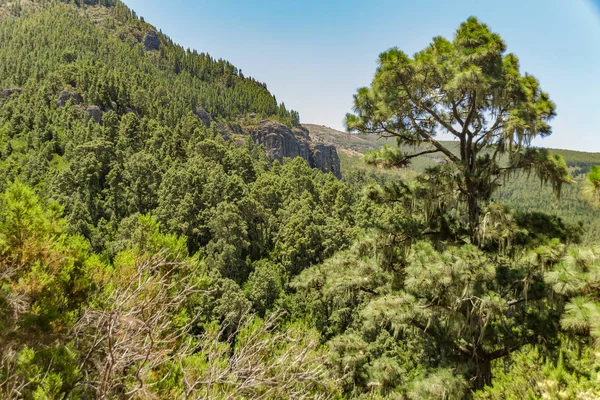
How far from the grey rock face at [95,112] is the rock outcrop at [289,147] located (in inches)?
1463

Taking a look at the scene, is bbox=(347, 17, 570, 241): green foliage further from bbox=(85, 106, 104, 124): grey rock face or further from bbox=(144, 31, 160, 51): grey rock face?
bbox=(144, 31, 160, 51): grey rock face

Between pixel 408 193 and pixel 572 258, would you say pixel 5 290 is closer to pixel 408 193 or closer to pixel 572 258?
pixel 408 193

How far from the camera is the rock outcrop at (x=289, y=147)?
85375 millimetres

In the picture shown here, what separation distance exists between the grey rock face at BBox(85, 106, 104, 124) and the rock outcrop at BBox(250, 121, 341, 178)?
37.2m

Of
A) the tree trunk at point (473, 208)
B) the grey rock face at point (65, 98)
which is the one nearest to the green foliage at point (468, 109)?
the tree trunk at point (473, 208)

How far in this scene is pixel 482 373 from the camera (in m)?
5.96

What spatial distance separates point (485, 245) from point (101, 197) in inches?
1563

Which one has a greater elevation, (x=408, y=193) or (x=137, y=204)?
(x=408, y=193)

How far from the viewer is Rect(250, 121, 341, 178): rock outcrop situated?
280ft

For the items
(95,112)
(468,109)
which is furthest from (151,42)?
(468,109)

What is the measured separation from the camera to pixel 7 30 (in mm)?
97812

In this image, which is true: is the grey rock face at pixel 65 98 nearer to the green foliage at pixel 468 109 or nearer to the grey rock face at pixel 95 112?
the grey rock face at pixel 95 112

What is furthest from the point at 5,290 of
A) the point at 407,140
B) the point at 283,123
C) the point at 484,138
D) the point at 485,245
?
the point at 283,123

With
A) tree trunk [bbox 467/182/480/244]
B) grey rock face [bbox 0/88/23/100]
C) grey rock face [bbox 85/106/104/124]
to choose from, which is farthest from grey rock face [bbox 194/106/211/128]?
tree trunk [bbox 467/182/480/244]
